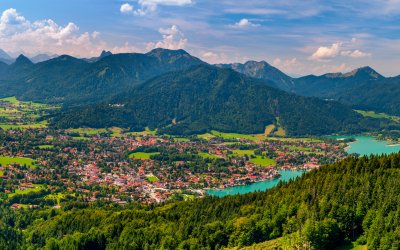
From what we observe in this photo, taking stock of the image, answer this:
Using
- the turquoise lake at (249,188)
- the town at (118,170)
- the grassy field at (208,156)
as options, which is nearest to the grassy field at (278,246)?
the town at (118,170)

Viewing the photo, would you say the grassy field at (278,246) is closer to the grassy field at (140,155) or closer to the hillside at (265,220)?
the hillside at (265,220)

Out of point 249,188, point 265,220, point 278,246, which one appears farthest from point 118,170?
point 278,246

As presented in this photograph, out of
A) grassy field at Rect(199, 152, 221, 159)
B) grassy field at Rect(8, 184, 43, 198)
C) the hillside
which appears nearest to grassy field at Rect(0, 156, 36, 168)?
grassy field at Rect(8, 184, 43, 198)

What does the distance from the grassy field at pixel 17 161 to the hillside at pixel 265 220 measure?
61891mm

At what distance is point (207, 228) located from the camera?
6253 cm

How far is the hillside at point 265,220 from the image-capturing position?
49.3 m

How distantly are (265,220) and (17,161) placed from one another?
118950 mm

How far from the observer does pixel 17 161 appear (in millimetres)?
149625

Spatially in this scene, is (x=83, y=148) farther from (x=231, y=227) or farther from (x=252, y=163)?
(x=231, y=227)

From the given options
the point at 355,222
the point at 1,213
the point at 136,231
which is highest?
the point at 355,222

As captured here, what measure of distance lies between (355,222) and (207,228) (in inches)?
860

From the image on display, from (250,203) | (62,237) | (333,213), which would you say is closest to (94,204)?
(62,237)

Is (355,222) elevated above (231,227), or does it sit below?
above

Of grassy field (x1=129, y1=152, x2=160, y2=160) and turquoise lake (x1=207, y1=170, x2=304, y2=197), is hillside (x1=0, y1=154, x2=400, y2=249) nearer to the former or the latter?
turquoise lake (x1=207, y1=170, x2=304, y2=197)
